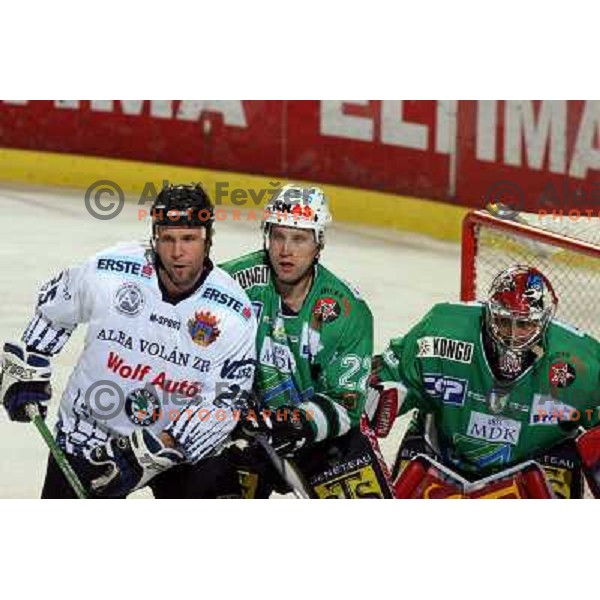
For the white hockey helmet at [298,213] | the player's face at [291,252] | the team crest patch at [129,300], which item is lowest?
the team crest patch at [129,300]

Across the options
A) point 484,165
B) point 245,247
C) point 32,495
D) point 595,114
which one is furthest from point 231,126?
point 32,495

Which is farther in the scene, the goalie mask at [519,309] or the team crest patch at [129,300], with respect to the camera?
the goalie mask at [519,309]

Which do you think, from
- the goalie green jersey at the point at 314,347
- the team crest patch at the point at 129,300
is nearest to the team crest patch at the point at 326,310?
the goalie green jersey at the point at 314,347

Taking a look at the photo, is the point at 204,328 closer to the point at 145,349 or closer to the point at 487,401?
the point at 145,349

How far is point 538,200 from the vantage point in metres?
8.95

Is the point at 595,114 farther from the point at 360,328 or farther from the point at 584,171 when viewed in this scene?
the point at 360,328

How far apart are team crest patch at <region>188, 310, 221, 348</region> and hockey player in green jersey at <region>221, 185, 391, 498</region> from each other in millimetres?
284

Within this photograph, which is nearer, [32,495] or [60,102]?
[32,495]

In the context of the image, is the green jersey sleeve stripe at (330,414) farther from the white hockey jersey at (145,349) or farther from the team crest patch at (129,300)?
the team crest patch at (129,300)

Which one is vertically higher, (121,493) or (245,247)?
(245,247)

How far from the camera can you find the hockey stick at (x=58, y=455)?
4.98 metres

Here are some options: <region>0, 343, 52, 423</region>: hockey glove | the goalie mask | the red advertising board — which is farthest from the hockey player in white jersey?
the red advertising board

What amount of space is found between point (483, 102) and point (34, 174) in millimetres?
2555

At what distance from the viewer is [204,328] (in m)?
4.96
